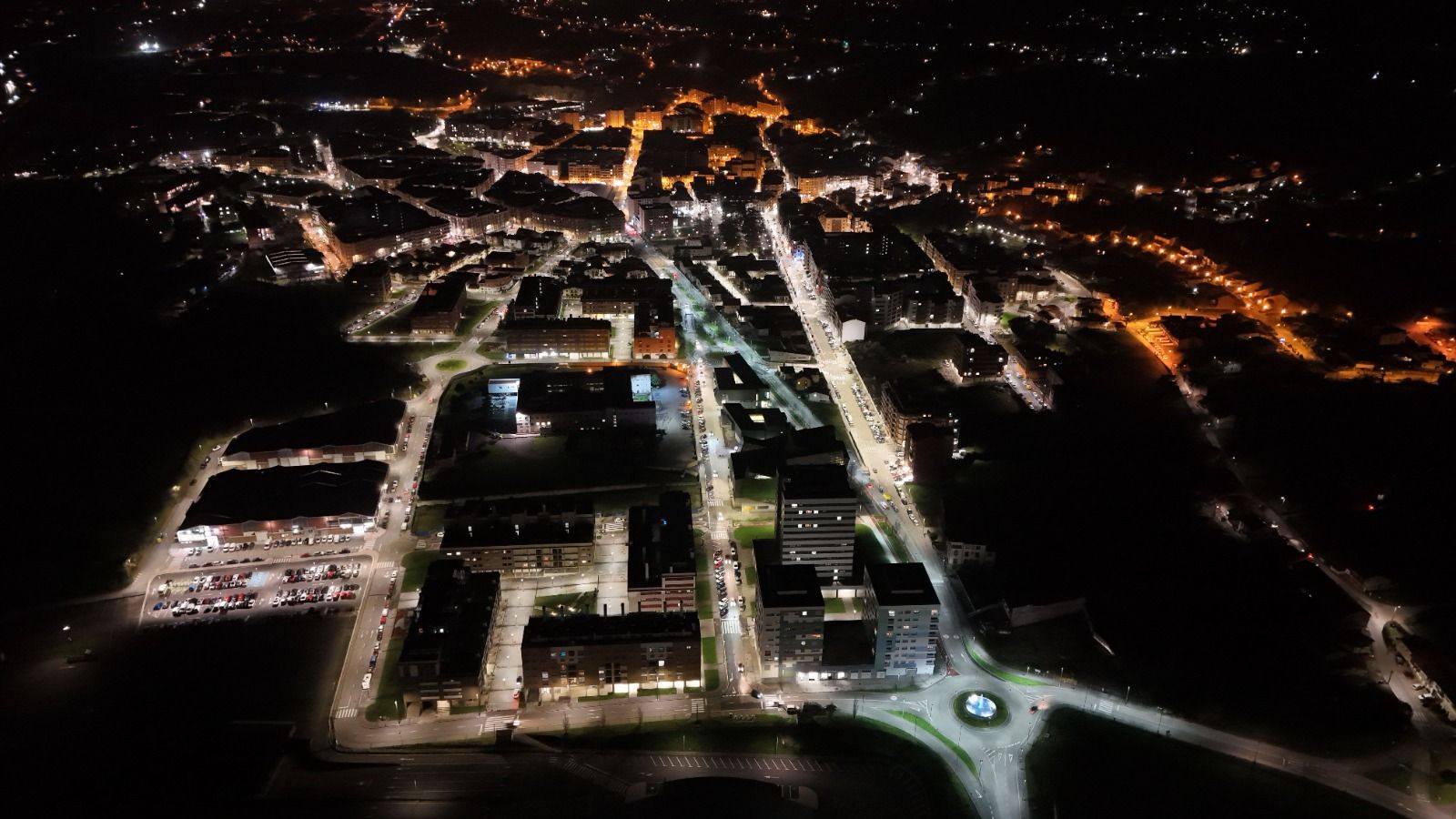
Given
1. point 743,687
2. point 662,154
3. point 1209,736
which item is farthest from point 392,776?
point 662,154

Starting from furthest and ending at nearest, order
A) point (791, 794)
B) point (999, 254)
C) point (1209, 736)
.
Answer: point (999, 254) → point (1209, 736) → point (791, 794)

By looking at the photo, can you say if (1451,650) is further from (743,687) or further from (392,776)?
(392,776)

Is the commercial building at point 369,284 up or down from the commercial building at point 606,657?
up

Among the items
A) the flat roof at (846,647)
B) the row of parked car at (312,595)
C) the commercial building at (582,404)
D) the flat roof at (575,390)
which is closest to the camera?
the flat roof at (846,647)

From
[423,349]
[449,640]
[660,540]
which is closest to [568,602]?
[660,540]

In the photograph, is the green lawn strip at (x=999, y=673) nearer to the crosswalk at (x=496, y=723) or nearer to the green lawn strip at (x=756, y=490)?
the green lawn strip at (x=756, y=490)

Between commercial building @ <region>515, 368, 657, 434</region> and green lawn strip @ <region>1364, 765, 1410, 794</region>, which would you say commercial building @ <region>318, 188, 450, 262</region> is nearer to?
commercial building @ <region>515, 368, 657, 434</region>

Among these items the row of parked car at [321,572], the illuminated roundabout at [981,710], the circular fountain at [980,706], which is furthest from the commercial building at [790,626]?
the row of parked car at [321,572]
